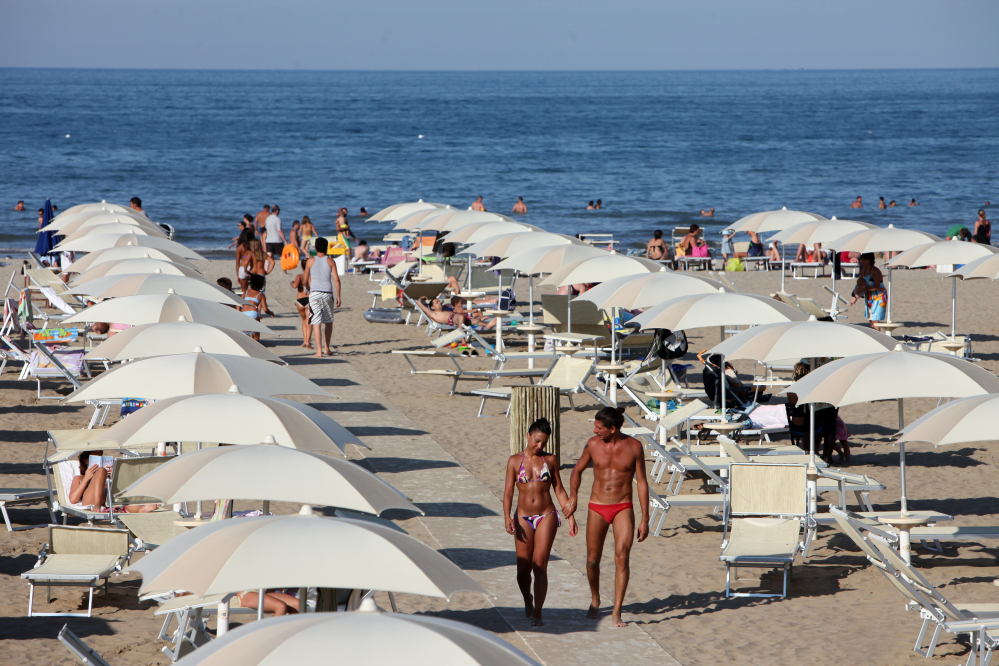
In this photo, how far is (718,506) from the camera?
8.27 meters

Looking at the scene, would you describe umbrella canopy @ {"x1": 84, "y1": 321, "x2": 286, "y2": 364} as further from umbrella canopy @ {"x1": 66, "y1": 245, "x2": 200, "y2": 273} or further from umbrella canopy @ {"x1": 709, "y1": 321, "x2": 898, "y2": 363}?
umbrella canopy @ {"x1": 66, "y1": 245, "x2": 200, "y2": 273}

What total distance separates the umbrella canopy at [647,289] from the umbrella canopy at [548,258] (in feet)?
7.50

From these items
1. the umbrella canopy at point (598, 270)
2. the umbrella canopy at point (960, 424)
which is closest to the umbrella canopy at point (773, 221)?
the umbrella canopy at point (598, 270)

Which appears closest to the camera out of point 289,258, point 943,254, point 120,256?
point 120,256

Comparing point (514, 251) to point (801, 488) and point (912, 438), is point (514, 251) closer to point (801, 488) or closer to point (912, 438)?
point (801, 488)

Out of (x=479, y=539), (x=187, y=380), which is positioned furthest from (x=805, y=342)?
(x=187, y=380)

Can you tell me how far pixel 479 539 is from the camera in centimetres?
783

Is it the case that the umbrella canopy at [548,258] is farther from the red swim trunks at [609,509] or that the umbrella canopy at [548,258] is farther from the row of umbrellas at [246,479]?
the red swim trunks at [609,509]

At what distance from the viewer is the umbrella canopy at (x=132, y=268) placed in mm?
11938

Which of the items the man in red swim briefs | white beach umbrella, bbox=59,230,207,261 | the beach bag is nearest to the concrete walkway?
the man in red swim briefs

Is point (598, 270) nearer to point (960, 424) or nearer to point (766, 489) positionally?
point (766, 489)

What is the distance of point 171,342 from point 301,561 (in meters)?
4.61

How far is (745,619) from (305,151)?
6902cm

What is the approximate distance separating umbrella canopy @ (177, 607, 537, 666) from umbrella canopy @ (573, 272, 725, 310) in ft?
27.0
